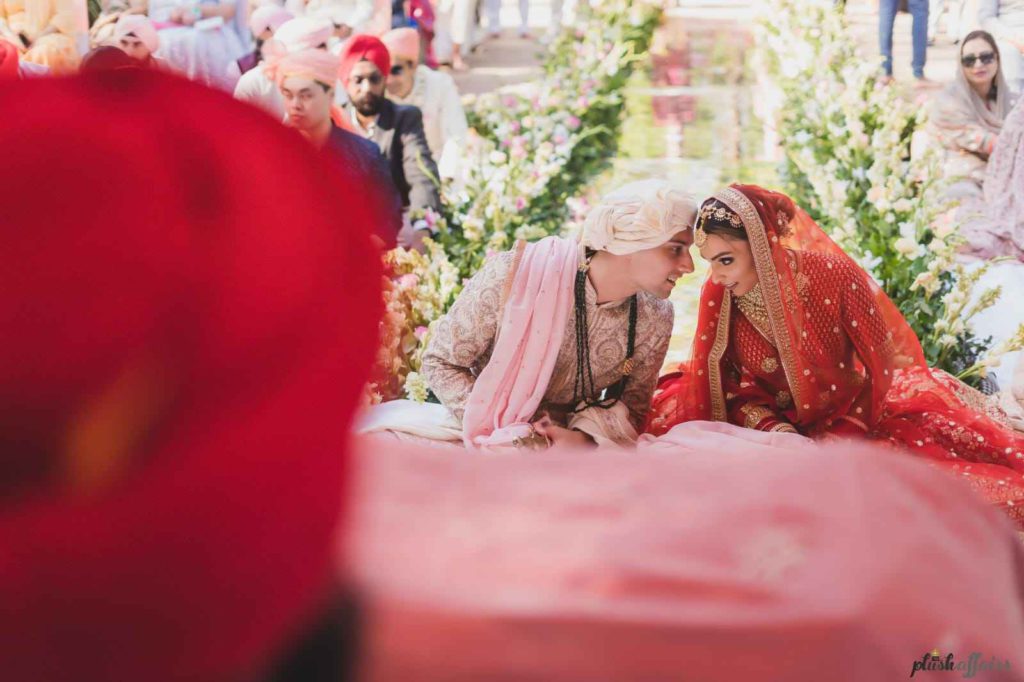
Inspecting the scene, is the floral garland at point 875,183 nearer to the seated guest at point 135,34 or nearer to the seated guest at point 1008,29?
the seated guest at point 1008,29

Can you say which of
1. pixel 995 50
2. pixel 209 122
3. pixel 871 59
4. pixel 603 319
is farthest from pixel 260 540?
pixel 871 59

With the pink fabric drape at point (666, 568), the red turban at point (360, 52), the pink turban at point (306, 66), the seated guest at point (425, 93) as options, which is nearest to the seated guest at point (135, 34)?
the pink turban at point (306, 66)

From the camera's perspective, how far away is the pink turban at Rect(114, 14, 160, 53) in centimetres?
520

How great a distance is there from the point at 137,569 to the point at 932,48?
9.71m

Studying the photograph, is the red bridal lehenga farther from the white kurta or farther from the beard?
the white kurta

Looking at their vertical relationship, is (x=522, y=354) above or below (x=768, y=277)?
below

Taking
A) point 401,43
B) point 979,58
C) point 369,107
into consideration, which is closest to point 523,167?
point 369,107

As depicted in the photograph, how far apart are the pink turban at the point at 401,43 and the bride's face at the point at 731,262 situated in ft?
12.7

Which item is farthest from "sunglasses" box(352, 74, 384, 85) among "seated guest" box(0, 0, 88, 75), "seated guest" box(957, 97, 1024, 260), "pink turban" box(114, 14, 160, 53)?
"seated guest" box(957, 97, 1024, 260)

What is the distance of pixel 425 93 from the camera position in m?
6.79

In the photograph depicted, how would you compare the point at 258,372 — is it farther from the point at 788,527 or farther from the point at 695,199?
the point at 695,199

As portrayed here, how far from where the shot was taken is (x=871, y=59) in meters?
8.20

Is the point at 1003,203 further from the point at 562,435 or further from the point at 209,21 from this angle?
the point at 209,21

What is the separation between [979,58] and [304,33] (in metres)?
3.68
